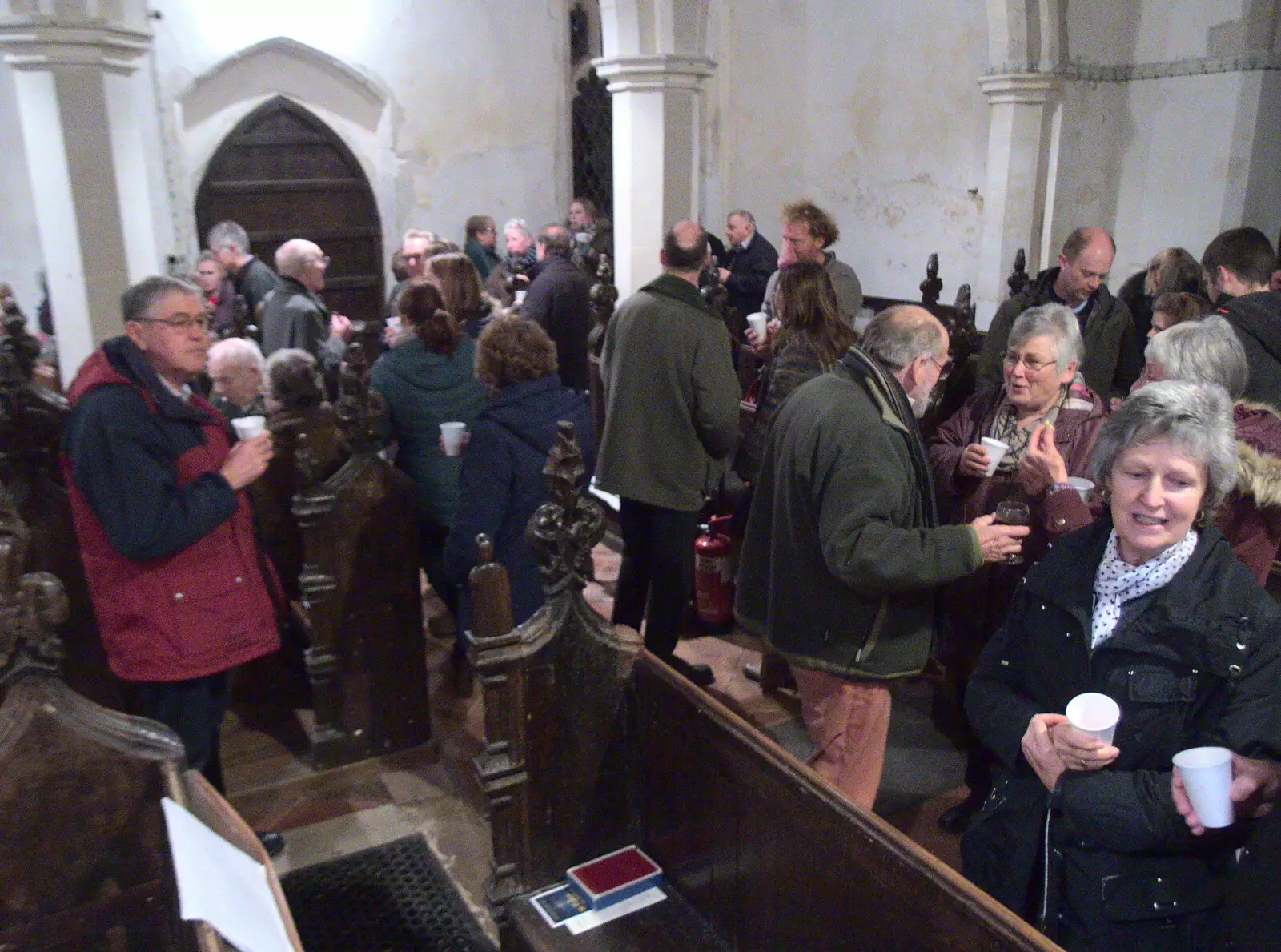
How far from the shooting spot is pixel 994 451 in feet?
9.34

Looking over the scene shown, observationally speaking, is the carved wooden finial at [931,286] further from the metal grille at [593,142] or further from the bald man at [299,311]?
the metal grille at [593,142]

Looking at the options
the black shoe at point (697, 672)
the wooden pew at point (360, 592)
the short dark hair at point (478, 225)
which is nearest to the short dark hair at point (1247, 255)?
the black shoe at point (697, 672)

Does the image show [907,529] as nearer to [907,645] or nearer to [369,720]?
[907,645]

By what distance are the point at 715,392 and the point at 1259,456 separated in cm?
173

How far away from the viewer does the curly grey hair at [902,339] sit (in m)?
2.61

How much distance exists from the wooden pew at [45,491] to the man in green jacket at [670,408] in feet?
5.95

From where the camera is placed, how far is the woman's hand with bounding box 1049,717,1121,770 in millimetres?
1756

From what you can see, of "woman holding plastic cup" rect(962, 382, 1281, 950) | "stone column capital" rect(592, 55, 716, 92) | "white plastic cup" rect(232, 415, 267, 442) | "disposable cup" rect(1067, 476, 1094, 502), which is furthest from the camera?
"stone column capital" rect(592, 55, 716, 92)

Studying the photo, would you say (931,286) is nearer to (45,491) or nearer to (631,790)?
(631,790)

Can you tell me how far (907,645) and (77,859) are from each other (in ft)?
6.37

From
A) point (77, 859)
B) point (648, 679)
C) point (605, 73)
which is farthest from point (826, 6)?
point (77, 859)

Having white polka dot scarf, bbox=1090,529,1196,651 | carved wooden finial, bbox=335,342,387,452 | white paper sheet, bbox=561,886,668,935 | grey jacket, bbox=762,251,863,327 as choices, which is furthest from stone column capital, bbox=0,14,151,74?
white polka dot scarf, bbox=1090,529,1196,651

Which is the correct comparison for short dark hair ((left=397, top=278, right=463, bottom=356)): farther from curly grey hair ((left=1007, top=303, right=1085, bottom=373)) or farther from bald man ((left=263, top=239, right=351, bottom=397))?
curly grey hair ((left=1007, top=303, right=1085, bottom=373))

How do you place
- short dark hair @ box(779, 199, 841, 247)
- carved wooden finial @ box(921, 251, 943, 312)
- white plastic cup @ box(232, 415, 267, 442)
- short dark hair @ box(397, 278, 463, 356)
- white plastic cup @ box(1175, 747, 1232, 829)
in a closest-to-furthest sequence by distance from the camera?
1. white plastic cup @ box(1175, 747, 1232, 829)
2. white plastic cup @ box(232, 415, 267, 442)
3. short dark hair @ box(397, 278, 463, 356)
4. short dark hair @ box(779, 199, 841, 247)
5. carved wooden finial @ box(921, 251, 943, 312)
